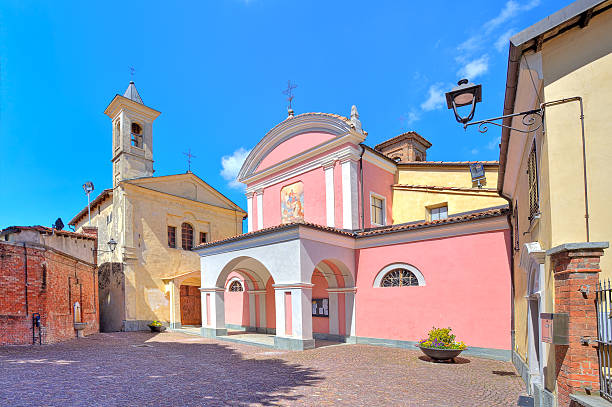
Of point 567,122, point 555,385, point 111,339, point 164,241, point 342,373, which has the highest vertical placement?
point 567,122

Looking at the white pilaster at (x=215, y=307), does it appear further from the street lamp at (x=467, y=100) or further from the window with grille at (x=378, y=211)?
the street lamp at (x=467, y=100)

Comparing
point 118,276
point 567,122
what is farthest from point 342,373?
point 118,276

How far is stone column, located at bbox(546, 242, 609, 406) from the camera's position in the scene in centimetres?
396

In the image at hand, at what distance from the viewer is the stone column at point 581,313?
396cm

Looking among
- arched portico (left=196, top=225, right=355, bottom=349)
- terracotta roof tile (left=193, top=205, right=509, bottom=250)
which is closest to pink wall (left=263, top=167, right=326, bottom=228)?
Result: terracotta roof tile (left=193, top=205, right=509, bottom=250)

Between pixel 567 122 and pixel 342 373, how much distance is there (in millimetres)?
6596

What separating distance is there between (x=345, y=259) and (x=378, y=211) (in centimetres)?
382

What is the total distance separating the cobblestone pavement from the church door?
371 inches

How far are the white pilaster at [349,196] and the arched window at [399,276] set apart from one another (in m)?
2.44

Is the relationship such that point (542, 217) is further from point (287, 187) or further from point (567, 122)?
point (287, 187)

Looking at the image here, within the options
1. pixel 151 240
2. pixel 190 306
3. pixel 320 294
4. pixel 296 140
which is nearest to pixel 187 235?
pixel 151 240

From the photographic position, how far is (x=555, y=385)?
4.54 meters

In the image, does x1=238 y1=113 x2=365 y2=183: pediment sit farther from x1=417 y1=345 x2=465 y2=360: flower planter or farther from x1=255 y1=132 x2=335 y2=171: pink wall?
x1=417 y1=345 x2=465 y2=360: flower planter

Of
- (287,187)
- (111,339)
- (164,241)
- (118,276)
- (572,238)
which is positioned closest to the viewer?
(572,238)
